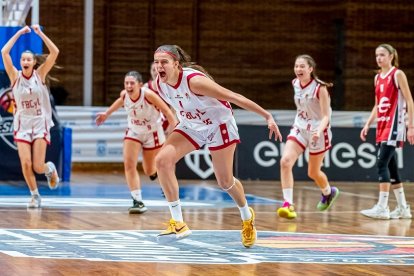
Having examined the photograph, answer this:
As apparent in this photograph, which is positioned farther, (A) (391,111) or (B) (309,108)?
(A) (391,111)

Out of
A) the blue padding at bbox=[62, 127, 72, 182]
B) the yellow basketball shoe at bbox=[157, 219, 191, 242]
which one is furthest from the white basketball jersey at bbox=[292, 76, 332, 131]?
the blue padding at bbox=[62, 127, 72, 182]

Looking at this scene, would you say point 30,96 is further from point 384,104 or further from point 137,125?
point 384,104

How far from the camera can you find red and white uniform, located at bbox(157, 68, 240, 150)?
7789 mm

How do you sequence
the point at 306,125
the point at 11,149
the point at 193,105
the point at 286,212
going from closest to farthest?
1. the point at 193,105
2. the point at 286,212
3. the point at 306,125
4. the point at 11,149

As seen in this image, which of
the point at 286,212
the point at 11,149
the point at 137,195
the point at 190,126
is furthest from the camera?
the point at 11,149

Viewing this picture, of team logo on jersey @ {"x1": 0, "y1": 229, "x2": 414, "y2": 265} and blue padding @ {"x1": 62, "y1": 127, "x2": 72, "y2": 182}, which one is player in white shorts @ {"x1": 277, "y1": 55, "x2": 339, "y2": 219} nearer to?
team logo on jersey @ {"x1": 0, "y1": 229, "x2": 414, "y2": 265}

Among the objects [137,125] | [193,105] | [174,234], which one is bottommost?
[174,234]

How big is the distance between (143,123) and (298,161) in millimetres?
6971

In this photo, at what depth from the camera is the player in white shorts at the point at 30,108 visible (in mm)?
11617

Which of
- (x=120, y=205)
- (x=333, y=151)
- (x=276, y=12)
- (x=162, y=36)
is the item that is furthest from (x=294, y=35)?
(x=120, y=205)

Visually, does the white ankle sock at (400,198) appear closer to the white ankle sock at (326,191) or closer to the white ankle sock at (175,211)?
the white ankle sock at (326,191)

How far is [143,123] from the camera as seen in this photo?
452 inches

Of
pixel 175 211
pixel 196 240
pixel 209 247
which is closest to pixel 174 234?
pixel 175 211

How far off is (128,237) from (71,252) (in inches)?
46.5
